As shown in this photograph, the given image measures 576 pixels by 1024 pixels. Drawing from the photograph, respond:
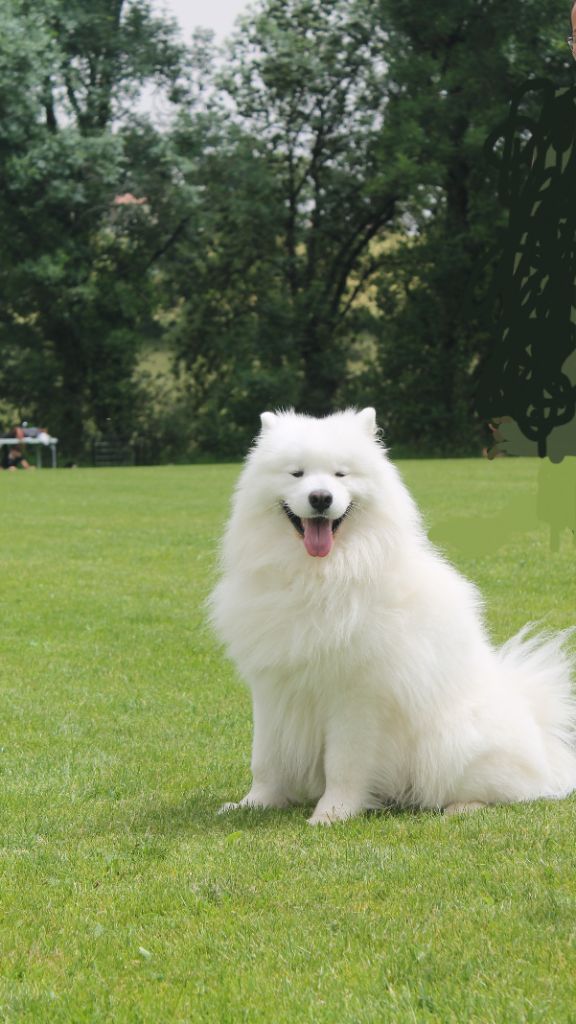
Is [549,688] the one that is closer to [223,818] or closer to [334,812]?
[334,812]

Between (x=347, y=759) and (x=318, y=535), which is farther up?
(x=318, y=535)

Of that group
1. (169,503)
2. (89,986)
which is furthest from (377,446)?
(169,503)

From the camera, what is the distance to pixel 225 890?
148 inches

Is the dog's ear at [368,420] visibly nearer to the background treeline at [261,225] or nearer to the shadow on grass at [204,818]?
the shadow on grass at [204,818]

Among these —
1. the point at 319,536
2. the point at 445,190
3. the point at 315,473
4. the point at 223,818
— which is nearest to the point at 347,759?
the point at 223,818

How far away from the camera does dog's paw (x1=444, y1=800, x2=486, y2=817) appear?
458 centimetres

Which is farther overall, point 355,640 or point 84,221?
point 84,221

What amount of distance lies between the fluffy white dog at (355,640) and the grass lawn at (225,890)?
187 millimetres

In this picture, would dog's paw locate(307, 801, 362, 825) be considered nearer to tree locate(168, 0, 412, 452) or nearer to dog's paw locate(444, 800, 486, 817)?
dog's paw locate(444, 800, 486, 817)

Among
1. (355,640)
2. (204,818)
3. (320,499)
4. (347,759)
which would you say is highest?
(320,499)

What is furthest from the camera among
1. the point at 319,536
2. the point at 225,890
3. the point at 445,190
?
the point at 445,190

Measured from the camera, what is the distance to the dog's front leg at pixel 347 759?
4.54m

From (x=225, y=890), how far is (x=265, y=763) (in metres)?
1.03

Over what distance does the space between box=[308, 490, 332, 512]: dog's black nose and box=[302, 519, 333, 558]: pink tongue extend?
12 centimetres
